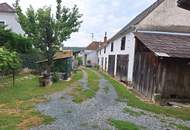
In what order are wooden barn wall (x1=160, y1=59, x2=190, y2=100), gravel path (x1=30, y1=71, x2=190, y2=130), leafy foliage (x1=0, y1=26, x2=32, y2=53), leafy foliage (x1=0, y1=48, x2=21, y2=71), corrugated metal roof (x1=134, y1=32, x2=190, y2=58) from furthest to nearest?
leafy foliage (x1=0, y1=26, x2=32, y2=53) < leafy foliage (x1=0, y1=48, x2=21, y2=71) < wooden barn wall (x1=160, y1=59, x2=190, y2=100) < corrugated metal roof (x1=134, y1=32, x2=190, y2=58) < gravel path (x1=30, y1=71, x2=190, y2=130)

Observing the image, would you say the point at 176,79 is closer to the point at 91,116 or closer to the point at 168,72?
the point at 168,72

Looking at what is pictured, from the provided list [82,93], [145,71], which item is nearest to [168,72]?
[145,71]

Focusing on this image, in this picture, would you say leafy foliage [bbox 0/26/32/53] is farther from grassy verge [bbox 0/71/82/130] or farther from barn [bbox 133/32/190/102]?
barn [bbox 133/32/190/102]

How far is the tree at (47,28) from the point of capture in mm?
20422

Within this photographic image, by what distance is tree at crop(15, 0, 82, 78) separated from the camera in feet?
67.0

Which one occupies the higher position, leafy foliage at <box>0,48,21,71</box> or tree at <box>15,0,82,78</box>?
tree at <box>15,0,82,78</box>

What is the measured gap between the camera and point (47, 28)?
2030 cm

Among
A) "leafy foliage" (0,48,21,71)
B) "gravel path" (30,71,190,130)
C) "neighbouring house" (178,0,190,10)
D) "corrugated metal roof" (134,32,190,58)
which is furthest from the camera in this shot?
"leafy foliage" (0,48,21,71)

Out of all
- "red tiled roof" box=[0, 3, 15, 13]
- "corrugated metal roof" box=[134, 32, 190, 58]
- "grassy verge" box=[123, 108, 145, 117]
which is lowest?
"grassy verge" box=[123, 108, 145, 117]

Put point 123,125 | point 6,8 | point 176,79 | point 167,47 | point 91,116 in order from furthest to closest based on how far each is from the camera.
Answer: point 6,8 → point 167,47 → point 176,79 → point 91,116 → point 123,125

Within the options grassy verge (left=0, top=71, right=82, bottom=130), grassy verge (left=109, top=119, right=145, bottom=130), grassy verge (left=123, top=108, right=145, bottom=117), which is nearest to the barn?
grassy verge (left=123, top=108, right=145, bottom=117)

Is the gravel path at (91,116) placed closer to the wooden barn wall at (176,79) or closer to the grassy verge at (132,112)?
the grassy verge at (132,112)

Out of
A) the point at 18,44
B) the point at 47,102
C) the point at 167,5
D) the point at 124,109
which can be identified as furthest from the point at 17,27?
the point at 124,109

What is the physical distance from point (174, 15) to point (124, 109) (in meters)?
12.1
